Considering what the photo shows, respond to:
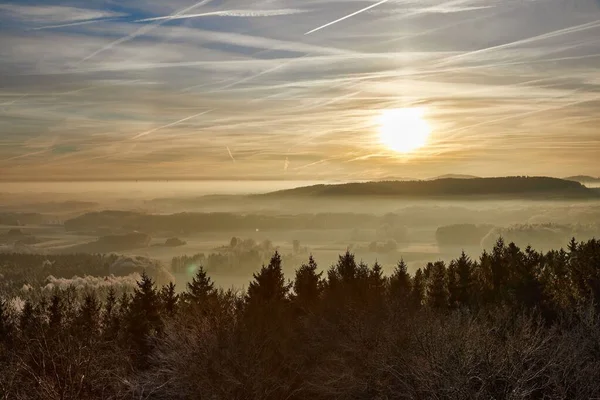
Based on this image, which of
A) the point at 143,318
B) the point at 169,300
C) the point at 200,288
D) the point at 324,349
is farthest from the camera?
the point at 169,300

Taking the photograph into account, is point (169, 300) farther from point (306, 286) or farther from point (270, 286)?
point (306, 286)

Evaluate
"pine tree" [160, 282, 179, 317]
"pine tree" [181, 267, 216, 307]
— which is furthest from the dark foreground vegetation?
"pine tree" [181, 267, 216, 307]

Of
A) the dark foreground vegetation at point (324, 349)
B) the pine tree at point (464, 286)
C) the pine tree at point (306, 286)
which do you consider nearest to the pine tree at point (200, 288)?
the dark foreground vegetation at point (324, 349)

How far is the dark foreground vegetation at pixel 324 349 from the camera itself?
93.8ft

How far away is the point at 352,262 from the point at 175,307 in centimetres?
2279

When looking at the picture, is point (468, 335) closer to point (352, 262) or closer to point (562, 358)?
point (562, 358)

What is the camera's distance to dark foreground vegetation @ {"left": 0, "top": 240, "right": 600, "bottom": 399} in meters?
28.6

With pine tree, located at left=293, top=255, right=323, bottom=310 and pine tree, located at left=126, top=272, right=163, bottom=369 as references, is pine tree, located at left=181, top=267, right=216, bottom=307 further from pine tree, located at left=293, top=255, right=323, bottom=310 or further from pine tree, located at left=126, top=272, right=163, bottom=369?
pine tree, located at left=293, top=255, right=323, bottom=310

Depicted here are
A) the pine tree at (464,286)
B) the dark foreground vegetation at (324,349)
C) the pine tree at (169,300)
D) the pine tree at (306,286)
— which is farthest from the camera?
the pine tree at (464,286)

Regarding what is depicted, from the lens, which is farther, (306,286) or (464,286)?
(464,286)

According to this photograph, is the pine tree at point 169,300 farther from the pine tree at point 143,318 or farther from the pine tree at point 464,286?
the pine tree at point 464,286

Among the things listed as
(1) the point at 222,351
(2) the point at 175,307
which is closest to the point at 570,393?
(1) the point at 222,351

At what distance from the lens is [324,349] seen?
44.6 metres

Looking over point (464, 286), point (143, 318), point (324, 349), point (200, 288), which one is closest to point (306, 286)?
point (200, 288)
